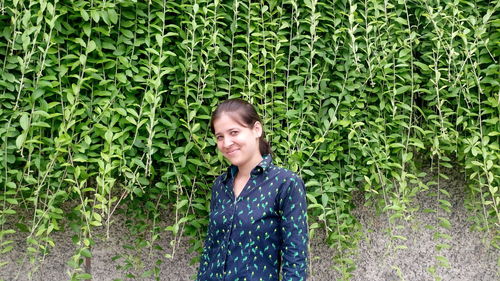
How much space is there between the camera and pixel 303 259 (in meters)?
1.59

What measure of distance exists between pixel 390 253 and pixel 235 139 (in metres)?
1.09

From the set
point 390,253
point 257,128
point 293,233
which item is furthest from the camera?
point 390,253

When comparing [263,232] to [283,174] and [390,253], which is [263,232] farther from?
[390,253]

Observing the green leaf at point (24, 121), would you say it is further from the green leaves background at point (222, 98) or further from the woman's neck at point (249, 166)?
the woman's neck at point (249, 166)

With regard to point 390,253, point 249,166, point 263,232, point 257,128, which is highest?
point 257,128

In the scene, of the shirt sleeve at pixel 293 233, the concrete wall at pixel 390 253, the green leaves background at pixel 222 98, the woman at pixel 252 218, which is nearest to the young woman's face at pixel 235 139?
the woman at pixel 252 218

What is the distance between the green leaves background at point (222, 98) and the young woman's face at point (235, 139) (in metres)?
0.33

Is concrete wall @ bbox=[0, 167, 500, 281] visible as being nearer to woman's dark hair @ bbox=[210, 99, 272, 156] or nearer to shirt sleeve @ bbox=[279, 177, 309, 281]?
shirt sleeve @ bbox=[279, 177, 309, 281]

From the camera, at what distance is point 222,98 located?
84.0 inches

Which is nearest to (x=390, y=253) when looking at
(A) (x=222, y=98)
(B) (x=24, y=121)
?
(A) (x=222, y=98)

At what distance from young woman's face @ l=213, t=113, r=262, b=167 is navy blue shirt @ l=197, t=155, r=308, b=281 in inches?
2.4

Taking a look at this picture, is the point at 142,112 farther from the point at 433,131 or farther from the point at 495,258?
the point at 495,258

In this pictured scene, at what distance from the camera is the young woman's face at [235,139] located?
1670 mm

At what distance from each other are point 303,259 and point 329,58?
3.06 ft
